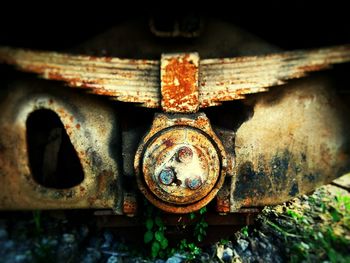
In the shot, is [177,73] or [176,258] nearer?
[177,73]

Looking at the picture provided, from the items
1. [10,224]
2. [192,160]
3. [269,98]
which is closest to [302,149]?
[269,98]

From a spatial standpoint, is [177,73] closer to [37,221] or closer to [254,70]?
[254,70]

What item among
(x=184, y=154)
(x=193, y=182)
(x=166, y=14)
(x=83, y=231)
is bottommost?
(x=83, y=231)

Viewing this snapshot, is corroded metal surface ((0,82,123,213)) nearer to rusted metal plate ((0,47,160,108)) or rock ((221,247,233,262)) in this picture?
rusted metal plate ((0,47,160,108))

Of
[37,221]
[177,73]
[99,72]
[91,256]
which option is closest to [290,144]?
[177,73]

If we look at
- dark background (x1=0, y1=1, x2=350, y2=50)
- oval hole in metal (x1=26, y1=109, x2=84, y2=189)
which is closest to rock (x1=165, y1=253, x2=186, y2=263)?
oval hole in metal (x1=26, y1=109, x2=84, y2=189)

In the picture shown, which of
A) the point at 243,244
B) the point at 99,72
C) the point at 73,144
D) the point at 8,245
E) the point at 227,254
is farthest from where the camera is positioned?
the point at 243,244
